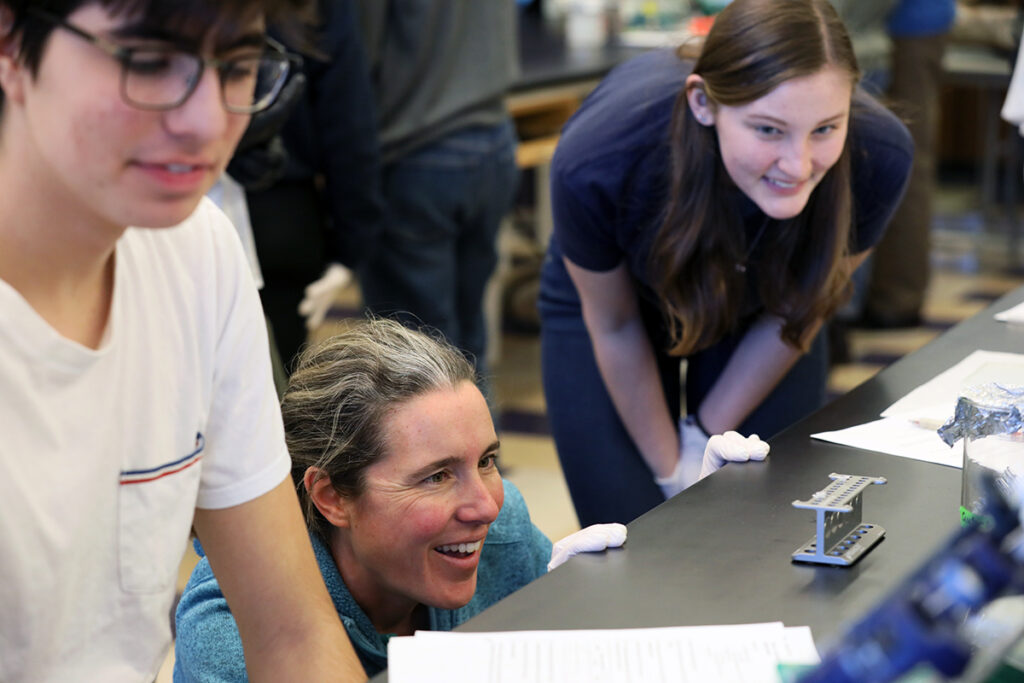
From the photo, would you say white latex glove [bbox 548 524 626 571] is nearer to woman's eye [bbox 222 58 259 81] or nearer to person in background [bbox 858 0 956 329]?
woman's eye [bbox 222 58 259 81]

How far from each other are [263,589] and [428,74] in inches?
69.6

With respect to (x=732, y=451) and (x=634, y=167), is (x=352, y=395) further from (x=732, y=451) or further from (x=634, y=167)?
(x=634, y=167)

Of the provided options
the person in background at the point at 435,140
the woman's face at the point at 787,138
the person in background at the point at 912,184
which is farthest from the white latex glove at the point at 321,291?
the person in background at the point at 912,184

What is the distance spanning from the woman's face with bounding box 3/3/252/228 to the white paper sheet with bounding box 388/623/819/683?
14.8 inches

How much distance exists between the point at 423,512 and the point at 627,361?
2.05 ft

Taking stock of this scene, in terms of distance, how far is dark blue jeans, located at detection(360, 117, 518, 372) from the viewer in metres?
2.70

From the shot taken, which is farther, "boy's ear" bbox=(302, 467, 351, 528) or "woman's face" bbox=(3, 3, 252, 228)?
"boy's ear" bbox=(302, 467, 351, 528)

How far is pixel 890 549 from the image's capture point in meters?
1.14

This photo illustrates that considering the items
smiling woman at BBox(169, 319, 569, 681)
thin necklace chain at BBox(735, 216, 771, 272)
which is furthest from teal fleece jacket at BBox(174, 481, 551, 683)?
thin necklace chain at BBox(735, 216, 771, 272)

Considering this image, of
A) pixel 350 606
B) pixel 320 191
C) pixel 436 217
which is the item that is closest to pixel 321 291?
pixel 320 191

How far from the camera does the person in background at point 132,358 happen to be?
2.50ft

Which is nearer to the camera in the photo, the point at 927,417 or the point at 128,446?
the point at 128,446

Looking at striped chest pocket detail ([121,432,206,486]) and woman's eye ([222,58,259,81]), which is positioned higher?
woman's eye ([222,58,259,81])

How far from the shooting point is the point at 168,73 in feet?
2.51
